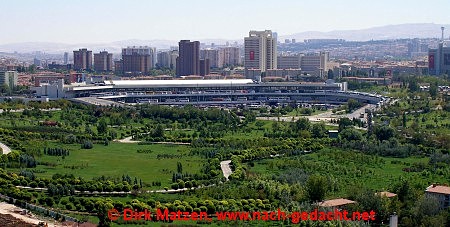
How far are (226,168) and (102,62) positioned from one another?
62.1 meters

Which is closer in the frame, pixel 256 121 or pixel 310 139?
pixel 310 139

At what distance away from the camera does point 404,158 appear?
29.5 metres

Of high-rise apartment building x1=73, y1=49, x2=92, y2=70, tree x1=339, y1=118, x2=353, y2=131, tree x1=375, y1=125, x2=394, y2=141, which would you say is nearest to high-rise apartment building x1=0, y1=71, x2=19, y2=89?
high-rise apartment building x1=73, y1=49, x2=92, y2=70

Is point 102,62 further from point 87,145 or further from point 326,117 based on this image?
point 87,145

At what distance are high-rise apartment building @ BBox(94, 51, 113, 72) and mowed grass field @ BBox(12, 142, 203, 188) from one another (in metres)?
55.4

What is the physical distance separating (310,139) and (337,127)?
5.35 m

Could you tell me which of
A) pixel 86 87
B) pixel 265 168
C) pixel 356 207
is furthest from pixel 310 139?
pixel 86 87

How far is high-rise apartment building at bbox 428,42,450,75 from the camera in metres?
76.0

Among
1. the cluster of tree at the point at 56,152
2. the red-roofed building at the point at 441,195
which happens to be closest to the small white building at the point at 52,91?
the cluster of tree at the point at 56,152

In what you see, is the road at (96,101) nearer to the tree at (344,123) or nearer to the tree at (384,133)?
the tree at (344,123)

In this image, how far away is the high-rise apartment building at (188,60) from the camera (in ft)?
250

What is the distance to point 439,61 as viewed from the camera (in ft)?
251

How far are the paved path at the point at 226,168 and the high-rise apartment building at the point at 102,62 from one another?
59912mm

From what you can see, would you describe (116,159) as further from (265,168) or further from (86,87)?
(86,87)
